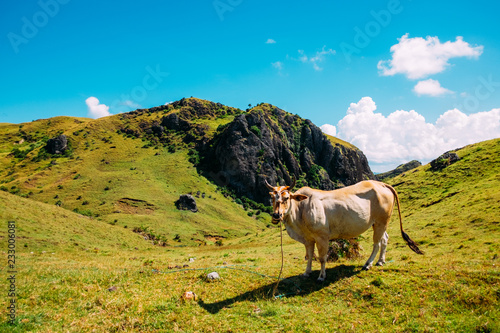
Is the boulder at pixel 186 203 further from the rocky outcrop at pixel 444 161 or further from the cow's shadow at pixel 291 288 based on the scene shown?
the cow's shadow at pixel 291 288

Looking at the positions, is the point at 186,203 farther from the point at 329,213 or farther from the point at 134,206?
the point at 329,213

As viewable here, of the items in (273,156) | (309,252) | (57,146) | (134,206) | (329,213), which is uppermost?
(57,146)

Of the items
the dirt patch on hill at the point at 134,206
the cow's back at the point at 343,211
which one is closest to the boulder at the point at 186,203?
the dirt patch on hill at the point at 134,206

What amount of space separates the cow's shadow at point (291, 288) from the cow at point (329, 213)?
1.16ft

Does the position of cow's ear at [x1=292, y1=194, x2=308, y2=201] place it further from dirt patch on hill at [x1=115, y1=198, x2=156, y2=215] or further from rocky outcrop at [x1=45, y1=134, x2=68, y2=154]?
rocky outcrop at [x1=45, y1=134, x2=68, y2=154]

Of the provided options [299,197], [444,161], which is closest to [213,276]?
[299,197]

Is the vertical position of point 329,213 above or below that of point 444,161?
below

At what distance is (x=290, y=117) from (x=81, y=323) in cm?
18045

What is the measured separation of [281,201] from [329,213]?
84.9 inches

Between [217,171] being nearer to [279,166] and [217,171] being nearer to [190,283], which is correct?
[279,166]

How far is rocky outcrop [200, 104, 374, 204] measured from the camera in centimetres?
12850

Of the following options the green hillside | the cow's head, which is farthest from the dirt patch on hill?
the cow's head

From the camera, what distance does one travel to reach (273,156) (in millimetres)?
141000

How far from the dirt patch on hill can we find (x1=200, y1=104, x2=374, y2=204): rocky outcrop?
149 ft
